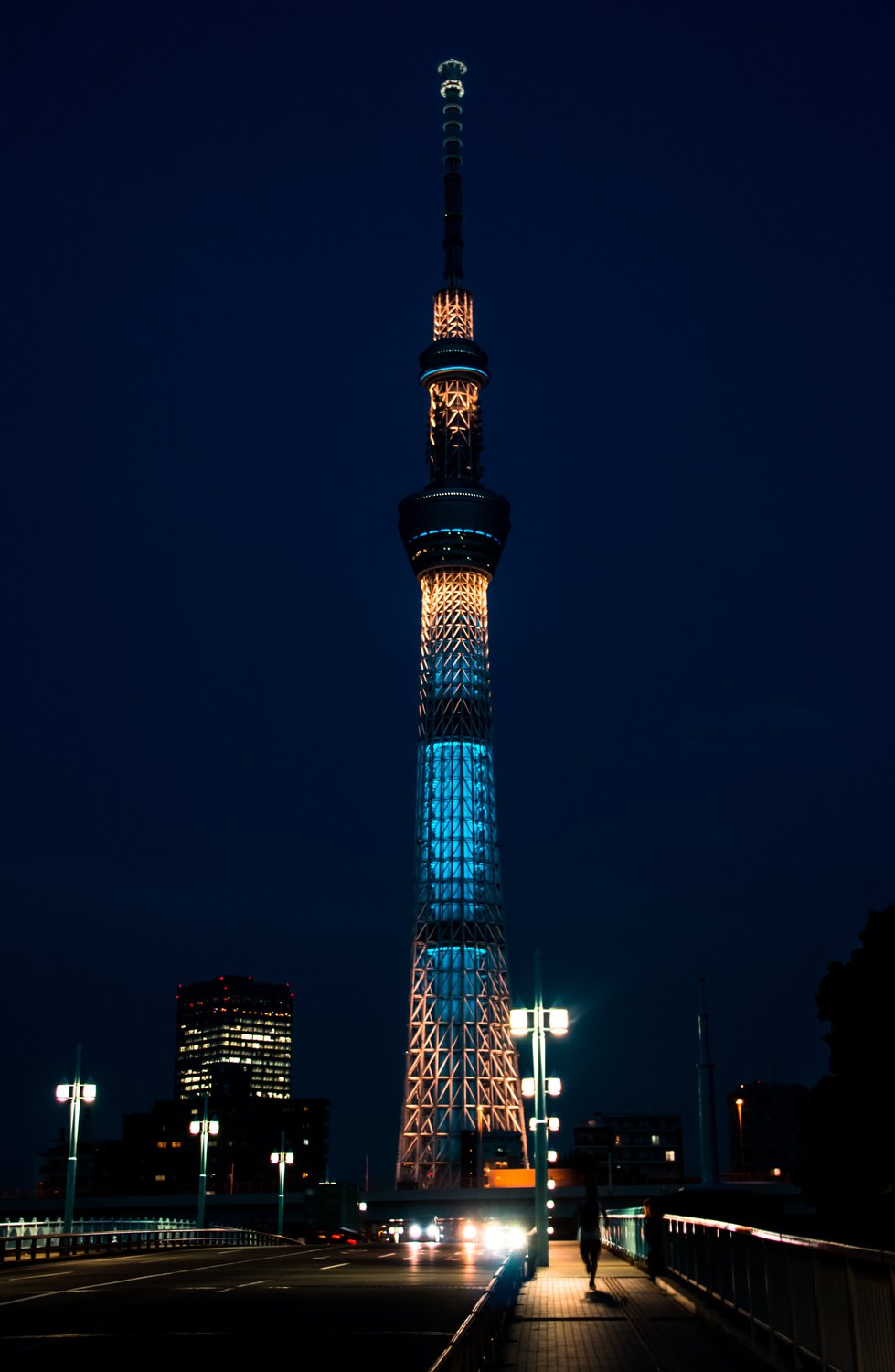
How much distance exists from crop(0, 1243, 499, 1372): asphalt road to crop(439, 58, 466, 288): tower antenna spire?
13688 centimetres

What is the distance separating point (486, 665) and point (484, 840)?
55.1 feet

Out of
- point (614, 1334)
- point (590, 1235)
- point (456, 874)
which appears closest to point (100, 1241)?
point (590, 1235)

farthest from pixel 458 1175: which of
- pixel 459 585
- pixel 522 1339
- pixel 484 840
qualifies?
pixel 522 1339

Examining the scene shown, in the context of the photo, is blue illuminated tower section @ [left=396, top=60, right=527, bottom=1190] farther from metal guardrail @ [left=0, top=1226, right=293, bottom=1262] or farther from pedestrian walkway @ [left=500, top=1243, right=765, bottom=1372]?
pedestrian walkway @ [left=500, top=1243, right=765, bottom=1372]

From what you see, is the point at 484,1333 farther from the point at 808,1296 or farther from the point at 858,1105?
the point at 858,1105

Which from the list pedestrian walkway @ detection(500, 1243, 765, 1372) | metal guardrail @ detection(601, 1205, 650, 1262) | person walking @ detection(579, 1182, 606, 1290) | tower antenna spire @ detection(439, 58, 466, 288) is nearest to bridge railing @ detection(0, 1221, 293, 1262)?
metal guardrail @ detection(601, 1205, 650, 1262)

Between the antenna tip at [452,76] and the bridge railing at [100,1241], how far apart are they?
12604cm

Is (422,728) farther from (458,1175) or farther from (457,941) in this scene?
(458,1175)

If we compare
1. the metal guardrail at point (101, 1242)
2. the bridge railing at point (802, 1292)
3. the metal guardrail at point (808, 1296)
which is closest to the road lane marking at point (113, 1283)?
the metal guardrail at point (101, 1242)

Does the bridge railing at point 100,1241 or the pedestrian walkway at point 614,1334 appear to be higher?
the bridge railing at point 100,1241

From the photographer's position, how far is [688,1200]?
1298 inches

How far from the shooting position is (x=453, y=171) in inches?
6452

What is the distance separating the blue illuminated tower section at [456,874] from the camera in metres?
135

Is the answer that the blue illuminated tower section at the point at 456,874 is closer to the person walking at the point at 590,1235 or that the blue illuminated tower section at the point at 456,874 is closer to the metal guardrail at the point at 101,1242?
the metal guardrail at the point at 101,1242
